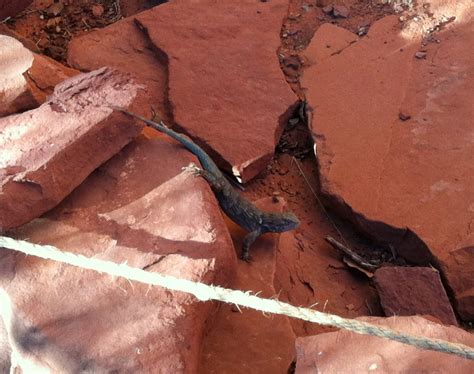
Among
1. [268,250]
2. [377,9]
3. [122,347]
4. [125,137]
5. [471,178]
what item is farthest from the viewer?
[377,9]

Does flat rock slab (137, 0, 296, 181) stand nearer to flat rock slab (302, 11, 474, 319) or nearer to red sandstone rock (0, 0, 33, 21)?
flat rock slab (302, 11, 474, 319)

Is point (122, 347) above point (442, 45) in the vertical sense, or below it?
above

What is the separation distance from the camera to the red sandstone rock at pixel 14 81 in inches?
113

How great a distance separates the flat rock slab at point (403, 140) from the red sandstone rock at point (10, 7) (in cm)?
215

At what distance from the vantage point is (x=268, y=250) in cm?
306

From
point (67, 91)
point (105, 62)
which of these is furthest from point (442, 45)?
point (67, 91)

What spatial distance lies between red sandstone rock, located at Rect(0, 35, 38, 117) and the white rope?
38.7 inches

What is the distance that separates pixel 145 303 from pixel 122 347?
7.7 inches

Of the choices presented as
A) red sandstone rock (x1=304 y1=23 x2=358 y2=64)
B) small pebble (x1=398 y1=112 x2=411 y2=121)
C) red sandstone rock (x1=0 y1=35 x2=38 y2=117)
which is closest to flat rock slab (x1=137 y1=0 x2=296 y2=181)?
red sandstone rock (x1=304 y1=23 x2=358 y2=64)

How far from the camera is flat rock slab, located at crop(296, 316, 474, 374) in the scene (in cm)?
208

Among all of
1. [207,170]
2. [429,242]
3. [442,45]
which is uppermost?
[207,170]

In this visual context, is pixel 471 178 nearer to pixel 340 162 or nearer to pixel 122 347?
pixel 340 162

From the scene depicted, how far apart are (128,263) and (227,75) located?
206 centimetres

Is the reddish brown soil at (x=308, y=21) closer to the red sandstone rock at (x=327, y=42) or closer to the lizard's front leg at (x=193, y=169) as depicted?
the red sandstone rock at (x=327, y=42)
